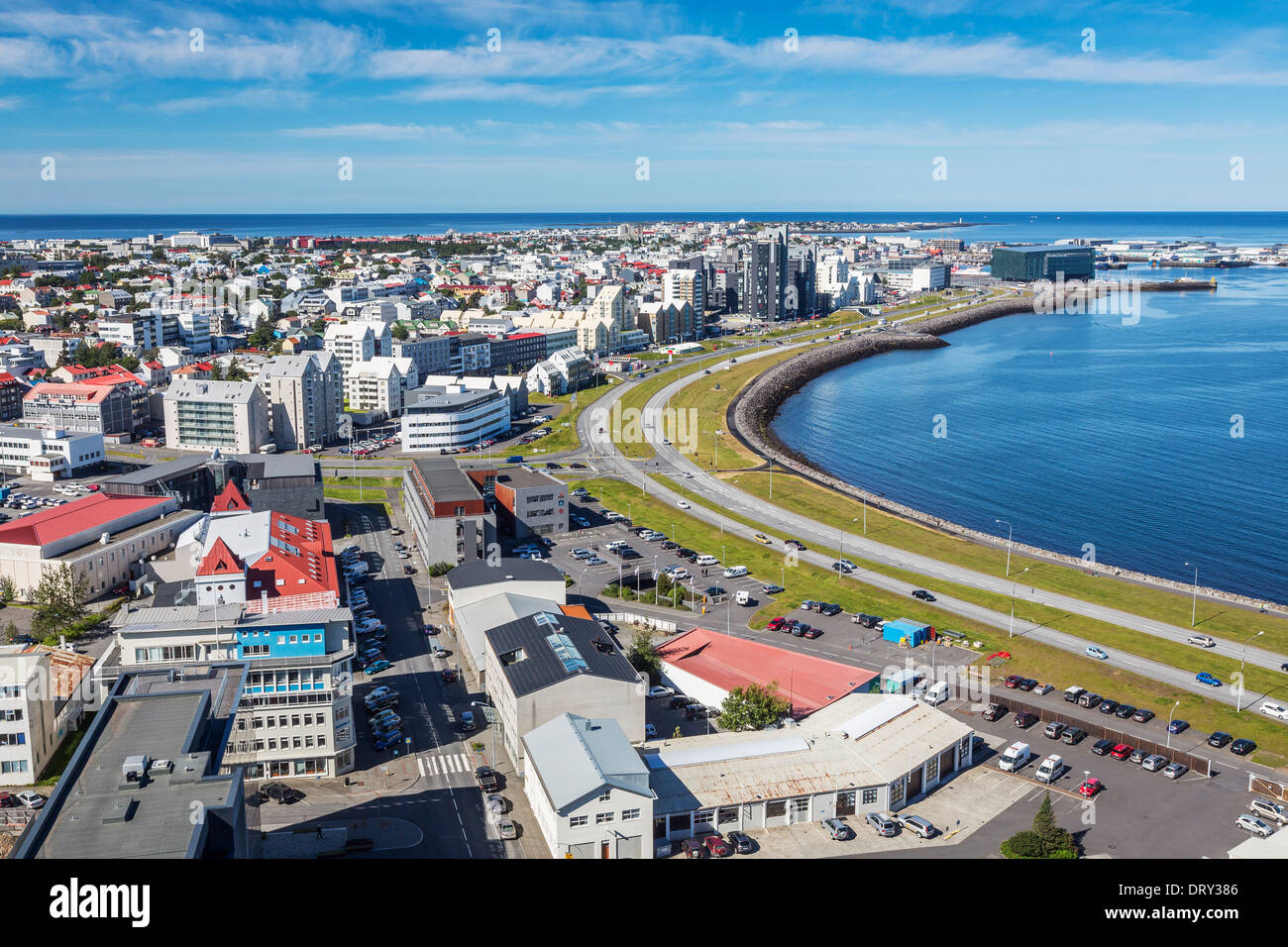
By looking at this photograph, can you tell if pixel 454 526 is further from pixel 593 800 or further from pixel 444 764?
pixel 593 800

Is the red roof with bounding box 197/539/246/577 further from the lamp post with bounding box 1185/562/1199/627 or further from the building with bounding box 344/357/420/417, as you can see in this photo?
the building with bounding box 344/357/420/417

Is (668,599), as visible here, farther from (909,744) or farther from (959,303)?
(959,303)

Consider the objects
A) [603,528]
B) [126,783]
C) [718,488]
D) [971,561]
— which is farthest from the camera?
[718,488]

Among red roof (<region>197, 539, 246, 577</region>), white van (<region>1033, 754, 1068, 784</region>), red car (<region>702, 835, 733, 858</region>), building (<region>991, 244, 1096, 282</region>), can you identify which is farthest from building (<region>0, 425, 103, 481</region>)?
building (<region>991, 244, 1096, 282</region>)

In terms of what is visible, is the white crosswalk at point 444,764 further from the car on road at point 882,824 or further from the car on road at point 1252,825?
the car on road at point 1252,825

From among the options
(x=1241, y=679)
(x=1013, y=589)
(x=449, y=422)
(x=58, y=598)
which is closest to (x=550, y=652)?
(x=58, y=598)
